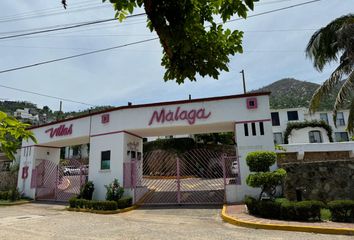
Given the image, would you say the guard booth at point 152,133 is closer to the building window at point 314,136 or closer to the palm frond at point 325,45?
the palm frond at point 325,45

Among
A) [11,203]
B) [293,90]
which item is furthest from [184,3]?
[293,90]

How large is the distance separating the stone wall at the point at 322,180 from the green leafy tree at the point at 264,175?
76.2 inches

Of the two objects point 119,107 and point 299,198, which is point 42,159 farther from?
point 299,198

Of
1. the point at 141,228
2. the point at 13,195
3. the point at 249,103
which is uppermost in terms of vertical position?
the point at 249,103

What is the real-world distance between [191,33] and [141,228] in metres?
7.88

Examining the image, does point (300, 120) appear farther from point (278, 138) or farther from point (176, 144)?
point (176, 144)

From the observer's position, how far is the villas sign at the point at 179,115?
588 inches

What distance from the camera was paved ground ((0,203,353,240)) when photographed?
7969 millimetres

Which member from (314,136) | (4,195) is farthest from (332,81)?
(314,136)

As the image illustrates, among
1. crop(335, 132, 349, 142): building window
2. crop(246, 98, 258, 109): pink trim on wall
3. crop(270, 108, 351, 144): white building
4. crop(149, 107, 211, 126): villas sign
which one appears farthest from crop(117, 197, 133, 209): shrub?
crop(335, 132, 349, 142): building window

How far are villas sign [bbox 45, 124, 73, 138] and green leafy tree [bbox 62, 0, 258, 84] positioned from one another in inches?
639

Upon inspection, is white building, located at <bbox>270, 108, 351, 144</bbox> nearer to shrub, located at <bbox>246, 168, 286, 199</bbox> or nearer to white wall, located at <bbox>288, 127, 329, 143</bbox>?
white wall, located at <bbox>288, 127, 329, 143</bbox>

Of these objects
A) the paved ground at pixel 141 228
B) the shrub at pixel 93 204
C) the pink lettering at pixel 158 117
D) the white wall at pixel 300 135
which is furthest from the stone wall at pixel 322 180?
the white wall at pixel 300 135

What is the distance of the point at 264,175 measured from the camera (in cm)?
1041
